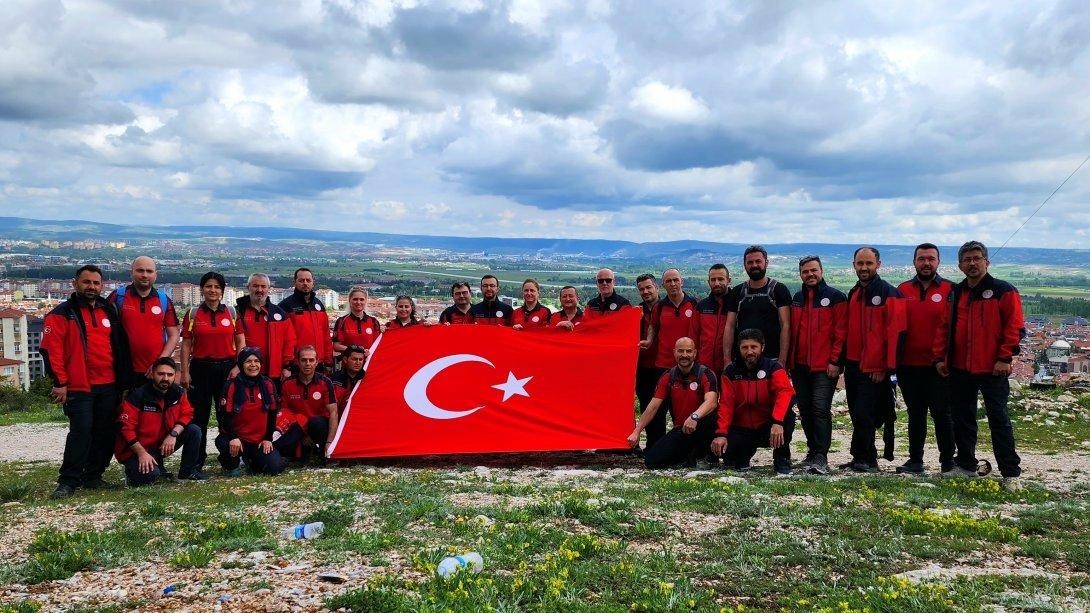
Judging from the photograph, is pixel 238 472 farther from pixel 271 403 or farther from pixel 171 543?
pixel 171 543

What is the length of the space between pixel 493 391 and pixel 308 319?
3.66 meters

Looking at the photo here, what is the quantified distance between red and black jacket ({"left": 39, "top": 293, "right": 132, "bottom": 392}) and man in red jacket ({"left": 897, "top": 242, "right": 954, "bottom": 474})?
39.5 ft

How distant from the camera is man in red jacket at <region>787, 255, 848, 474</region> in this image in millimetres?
11445

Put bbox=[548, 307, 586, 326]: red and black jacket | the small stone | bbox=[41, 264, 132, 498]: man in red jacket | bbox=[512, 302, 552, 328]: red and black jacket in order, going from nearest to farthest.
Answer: the small stone < bbox=[41, 264, 132, 498]: man in red jacket < bbox=[548, 307, 586, 326]: red and black jacket < bbox=[512, 302, 552, 328]: red and black jacket

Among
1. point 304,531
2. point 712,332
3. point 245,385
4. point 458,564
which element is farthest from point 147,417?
point 712,332

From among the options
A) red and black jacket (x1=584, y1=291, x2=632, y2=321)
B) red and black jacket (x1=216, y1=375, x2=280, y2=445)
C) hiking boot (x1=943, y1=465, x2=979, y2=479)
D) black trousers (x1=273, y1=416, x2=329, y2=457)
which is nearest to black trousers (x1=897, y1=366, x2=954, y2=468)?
hiking boot (x1=943, y1=465, x2=979, y2=479)

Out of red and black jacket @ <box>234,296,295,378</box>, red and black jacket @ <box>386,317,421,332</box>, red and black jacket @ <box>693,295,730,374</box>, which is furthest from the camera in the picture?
red and black jacket @ <box>386,317,421,332</box>

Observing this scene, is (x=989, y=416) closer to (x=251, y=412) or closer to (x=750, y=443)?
(x=750, y=443)

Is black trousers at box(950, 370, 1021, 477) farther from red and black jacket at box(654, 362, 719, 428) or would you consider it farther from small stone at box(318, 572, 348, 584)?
small stone at box(318, 572, 348, 584)

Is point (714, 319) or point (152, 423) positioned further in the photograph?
point (714, 319)

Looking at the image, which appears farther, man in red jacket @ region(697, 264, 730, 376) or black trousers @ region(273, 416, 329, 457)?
black trousers @ region(273, 416, 329, 457)

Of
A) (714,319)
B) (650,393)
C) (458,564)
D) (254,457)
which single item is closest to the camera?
(458,564)

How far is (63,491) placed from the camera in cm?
1089

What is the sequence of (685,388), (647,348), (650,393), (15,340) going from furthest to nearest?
(15,340) < (650,393) < (647,348) < (685,388)
